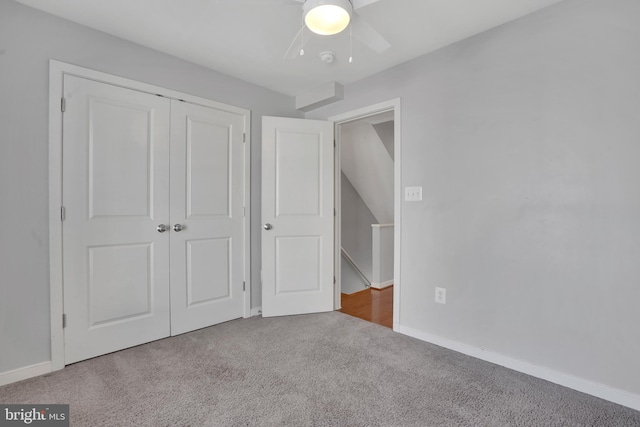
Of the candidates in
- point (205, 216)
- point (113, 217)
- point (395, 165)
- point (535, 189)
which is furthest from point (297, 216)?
point (535, 189)

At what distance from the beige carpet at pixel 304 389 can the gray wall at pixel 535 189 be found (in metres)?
0.30

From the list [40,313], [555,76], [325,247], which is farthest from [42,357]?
[555,76]

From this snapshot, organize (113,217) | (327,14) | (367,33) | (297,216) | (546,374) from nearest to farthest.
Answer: (327,14) < (367,33) < (546,374) < (113,217) < (297,216)

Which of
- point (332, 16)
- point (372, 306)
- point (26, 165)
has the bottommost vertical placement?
point (372, 306)

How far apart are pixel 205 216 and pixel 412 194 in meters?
1.82

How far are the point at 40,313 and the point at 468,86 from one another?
129 inches

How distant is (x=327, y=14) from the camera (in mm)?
1340

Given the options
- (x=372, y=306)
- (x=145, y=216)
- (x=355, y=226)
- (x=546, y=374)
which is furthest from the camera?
(x=355, y=226)

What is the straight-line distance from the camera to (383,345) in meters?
2.31

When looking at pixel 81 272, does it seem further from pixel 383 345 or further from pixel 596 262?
pixel 596 262

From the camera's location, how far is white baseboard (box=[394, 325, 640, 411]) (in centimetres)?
160

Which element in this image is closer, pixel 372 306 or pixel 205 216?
pixel 205 216

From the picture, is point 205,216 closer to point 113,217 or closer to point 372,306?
point 113,217

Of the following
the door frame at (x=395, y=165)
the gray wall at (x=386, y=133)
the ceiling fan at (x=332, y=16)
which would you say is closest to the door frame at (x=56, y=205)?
the ceiling fan at (x=332, y=16)
